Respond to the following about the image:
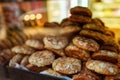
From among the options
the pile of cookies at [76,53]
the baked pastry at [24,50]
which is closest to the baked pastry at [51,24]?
the pile of cookies at [76,53]

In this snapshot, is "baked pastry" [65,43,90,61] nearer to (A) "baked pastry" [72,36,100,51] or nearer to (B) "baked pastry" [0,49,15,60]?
(A) "baked pastry" [72,36,100,51]

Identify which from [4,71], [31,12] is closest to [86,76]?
[4,71]

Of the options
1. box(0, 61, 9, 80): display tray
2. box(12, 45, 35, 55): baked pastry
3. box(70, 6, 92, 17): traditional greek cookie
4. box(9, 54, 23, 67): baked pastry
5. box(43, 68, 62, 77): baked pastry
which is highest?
box(70, 6, 92, 17): traditional greek cookie

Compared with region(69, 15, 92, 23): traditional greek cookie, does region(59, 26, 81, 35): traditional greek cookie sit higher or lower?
lower

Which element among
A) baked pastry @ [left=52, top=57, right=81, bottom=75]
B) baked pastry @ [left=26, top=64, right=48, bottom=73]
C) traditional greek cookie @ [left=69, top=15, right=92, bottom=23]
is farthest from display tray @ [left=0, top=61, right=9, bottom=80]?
traditional greek cookie @ [left=69, top=15, right=92, bottom=23]

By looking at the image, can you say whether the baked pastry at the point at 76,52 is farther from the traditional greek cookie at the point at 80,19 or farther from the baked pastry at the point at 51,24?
the baked pastry at the point at 51,24

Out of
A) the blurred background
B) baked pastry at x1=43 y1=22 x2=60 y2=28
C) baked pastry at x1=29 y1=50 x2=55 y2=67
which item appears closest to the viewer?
baked pastry at x1=29 y1=50 x2=55 y2=67

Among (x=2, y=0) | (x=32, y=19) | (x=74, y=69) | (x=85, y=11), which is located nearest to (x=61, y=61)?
(x=74, y=69)

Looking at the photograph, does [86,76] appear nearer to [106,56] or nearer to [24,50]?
[106,56]
